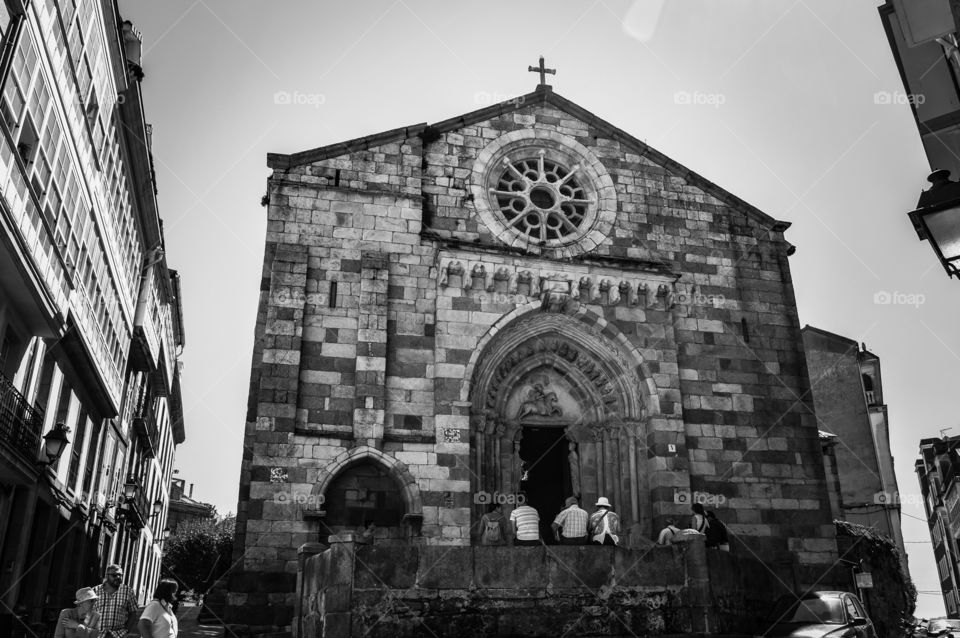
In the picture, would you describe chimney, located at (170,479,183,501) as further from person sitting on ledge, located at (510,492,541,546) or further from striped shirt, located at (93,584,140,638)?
person sitting on ledge, located at (510,492,541,546)

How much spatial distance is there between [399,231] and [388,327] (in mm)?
2108

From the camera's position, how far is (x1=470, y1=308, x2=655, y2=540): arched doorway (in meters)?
14.9

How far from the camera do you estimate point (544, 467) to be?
16125 mm

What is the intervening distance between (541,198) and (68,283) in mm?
9620

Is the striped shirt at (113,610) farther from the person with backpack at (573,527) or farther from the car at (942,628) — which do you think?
the car at (942,628)

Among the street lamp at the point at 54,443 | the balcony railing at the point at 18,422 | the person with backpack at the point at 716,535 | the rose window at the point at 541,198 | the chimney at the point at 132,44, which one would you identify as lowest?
the person with backpack at the point at 716,535

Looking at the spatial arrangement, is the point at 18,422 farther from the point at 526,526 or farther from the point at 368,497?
the point at 526,526

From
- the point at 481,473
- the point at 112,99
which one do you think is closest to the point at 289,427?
the point at 481,473

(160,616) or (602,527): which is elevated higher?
(602,527)

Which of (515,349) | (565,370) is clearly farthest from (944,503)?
(515,349)

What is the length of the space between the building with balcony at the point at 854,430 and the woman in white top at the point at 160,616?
25.3 metres

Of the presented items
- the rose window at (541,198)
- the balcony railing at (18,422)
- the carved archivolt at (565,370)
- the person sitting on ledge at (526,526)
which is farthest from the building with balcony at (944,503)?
the balcony railing at (18,422)

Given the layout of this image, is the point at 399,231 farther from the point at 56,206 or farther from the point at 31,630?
the point at 31,630

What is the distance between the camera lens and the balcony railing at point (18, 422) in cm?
1198
